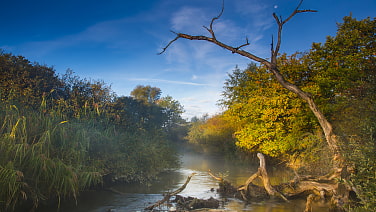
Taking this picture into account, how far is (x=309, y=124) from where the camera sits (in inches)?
627

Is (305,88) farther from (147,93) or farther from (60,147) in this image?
(147,93)

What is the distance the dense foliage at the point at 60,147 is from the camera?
23.6 feet

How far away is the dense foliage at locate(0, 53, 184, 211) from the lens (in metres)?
7.20

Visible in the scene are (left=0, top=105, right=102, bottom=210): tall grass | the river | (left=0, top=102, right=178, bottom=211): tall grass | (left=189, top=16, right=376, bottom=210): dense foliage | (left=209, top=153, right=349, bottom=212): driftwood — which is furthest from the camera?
(left=189, top=16, right=376, bottom=210): dense foliage

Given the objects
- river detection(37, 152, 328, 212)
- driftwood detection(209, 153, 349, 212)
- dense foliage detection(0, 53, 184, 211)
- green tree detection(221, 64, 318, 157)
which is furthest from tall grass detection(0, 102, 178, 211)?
green tree detection(221, 64, 318, 157)

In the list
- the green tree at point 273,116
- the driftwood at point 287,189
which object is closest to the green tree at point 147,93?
the green tree at point 273,116

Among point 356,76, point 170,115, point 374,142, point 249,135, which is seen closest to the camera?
point 374,142

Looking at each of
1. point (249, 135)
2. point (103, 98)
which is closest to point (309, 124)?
point (249, 135)

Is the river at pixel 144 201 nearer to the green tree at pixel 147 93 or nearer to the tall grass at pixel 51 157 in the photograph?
the tall grass at pixel 51 157

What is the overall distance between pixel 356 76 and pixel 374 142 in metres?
8.98

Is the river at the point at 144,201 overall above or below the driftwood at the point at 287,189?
below

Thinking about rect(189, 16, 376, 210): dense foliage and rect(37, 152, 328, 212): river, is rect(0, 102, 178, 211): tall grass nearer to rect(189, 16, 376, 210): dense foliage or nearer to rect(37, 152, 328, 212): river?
rect(37, 152, 328, 212): river

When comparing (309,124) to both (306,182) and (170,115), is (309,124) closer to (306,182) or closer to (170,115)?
(306,182)

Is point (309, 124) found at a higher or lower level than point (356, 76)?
lower
